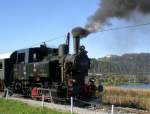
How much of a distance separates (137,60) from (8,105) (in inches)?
6599

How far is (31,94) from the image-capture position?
2947 centimetres

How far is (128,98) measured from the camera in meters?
31.9

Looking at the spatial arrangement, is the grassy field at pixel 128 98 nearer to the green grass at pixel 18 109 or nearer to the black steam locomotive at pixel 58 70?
the black steam locomotive at pixel 58 70

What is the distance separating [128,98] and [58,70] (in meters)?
6.99

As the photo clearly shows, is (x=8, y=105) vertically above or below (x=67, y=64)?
below

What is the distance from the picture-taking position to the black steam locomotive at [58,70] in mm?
26578

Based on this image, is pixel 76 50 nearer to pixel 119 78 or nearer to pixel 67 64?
pixel 67 64

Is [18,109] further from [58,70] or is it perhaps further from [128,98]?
[128,98]

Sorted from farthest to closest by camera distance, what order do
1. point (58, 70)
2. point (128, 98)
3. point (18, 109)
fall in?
point (128, 98) < point (58, 70) < point (18, 109)

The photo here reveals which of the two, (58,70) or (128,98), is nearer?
(58,70)

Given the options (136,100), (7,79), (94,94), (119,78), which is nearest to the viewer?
(94,94)

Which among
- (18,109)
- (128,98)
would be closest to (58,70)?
(18,109)

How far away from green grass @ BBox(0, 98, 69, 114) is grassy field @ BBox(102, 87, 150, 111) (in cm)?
696

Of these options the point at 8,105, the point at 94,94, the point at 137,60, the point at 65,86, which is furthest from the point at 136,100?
the point at 137,60
